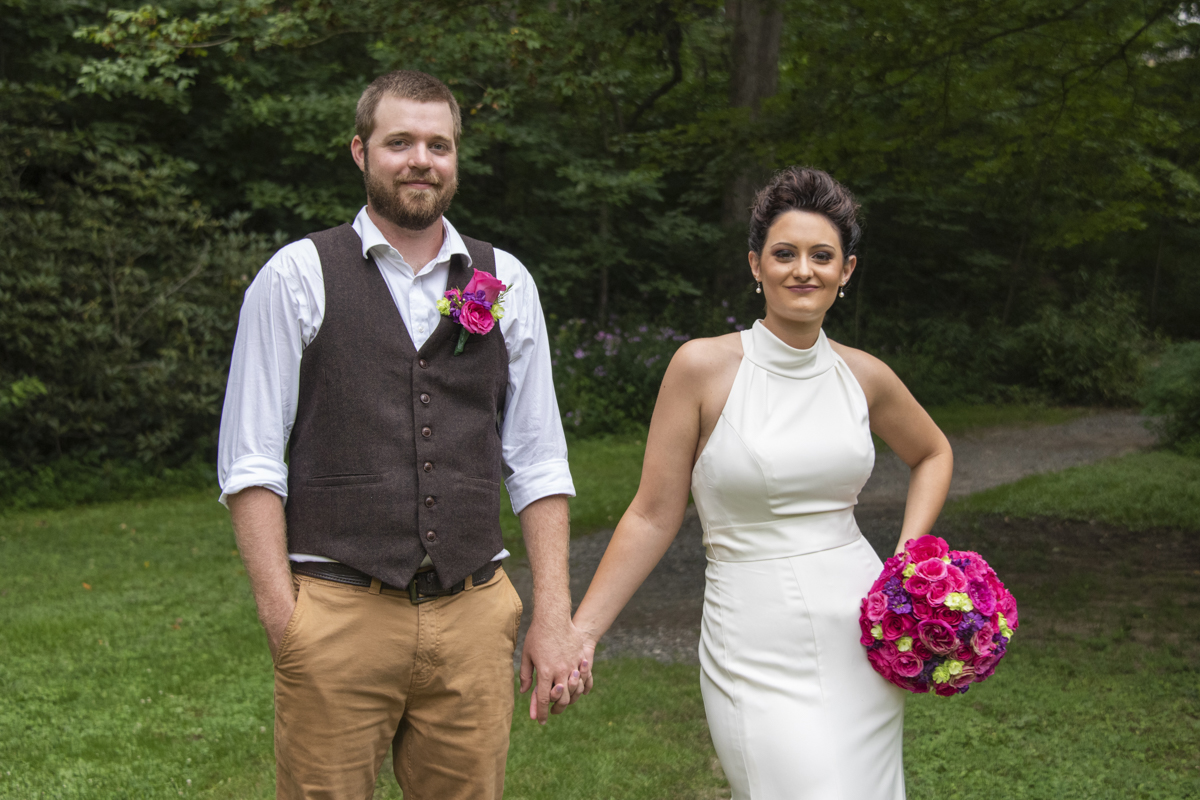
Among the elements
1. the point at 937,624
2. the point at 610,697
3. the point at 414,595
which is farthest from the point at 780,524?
the point at 610,697

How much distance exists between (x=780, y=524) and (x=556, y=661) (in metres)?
0.71

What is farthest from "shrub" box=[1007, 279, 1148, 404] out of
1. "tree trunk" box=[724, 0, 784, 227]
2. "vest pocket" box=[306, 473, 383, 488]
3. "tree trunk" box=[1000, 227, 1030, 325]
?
"vest pocket" box=[306, 473, 383, 488]

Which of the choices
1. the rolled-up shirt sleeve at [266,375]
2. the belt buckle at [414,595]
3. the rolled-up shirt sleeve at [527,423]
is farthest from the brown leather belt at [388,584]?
the rolled-up shirt sleeve at [527,423]

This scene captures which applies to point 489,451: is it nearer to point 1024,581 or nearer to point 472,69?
point 1024,581

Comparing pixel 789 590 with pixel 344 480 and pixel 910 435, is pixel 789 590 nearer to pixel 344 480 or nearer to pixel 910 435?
pixel 910 435

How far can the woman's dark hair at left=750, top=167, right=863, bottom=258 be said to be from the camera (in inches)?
114

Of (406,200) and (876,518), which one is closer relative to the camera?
(406,200)

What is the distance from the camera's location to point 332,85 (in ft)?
45.5

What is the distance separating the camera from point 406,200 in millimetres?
2619

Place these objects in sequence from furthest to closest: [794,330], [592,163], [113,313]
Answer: [592,163] → [113,313] → [794,330]

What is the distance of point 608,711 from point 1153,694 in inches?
110

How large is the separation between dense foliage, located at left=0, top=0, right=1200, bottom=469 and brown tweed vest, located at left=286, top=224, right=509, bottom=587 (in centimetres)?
628

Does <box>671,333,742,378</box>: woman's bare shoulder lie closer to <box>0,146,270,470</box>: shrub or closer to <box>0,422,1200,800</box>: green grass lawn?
<box>0,422,1200,800</box>: green grass lawn

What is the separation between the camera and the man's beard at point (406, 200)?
262 centimetres
